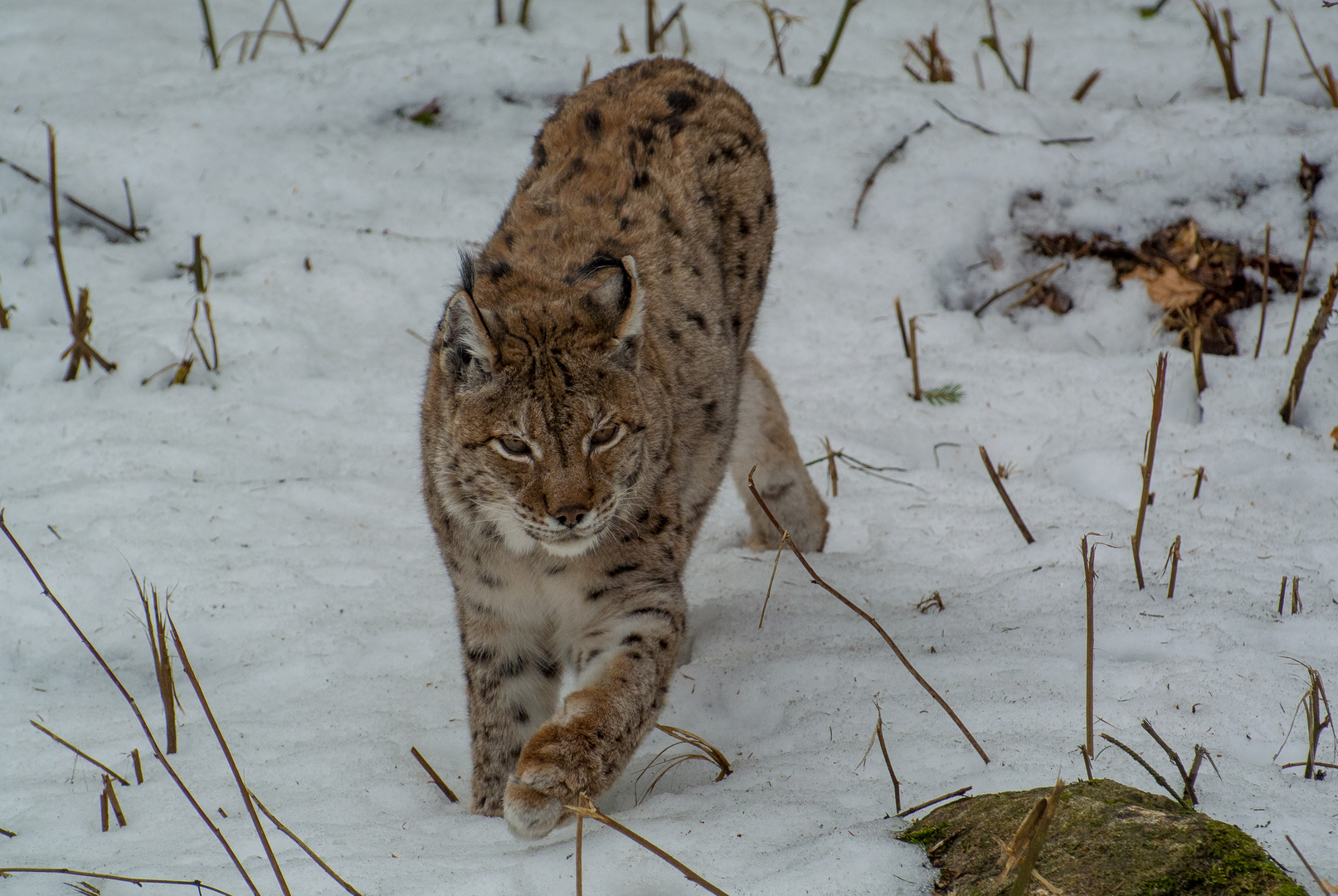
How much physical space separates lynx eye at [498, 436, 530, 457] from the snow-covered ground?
1.08 m

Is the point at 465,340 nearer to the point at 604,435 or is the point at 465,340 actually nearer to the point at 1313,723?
the point at 604,435

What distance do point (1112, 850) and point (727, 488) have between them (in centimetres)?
403

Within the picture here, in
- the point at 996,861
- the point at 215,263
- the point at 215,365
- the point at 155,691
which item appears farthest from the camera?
the point at 215,263

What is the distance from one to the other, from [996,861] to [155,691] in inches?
118

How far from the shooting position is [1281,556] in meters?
4.41

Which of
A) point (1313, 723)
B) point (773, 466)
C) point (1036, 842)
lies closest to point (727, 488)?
point (773, 466)

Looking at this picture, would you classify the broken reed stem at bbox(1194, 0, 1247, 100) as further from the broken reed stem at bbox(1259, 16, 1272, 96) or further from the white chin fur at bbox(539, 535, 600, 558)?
the white chin fur at bbox(539, 535, 600, 558)

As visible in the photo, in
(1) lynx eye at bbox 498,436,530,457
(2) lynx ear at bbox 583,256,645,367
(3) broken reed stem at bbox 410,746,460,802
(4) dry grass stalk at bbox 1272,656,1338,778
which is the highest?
(2) lynx ear at bbox 583,256,645,367

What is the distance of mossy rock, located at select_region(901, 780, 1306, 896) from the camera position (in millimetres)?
2307

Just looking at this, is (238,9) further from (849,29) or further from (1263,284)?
(1263,284)

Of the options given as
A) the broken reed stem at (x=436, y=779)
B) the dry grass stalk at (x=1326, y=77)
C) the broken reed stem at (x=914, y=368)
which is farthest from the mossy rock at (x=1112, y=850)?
the dry grass stalk at (x=1326, y=77)

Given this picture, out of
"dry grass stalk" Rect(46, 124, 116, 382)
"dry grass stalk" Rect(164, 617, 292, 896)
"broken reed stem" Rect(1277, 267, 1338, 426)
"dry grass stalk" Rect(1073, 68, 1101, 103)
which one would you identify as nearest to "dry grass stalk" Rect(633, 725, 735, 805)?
"dry grass stalk" Rect(164, 617, 292, 896)

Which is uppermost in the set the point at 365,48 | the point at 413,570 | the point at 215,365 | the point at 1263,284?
the point at 365,48

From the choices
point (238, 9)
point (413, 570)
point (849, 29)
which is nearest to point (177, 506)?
point (413, 570)
